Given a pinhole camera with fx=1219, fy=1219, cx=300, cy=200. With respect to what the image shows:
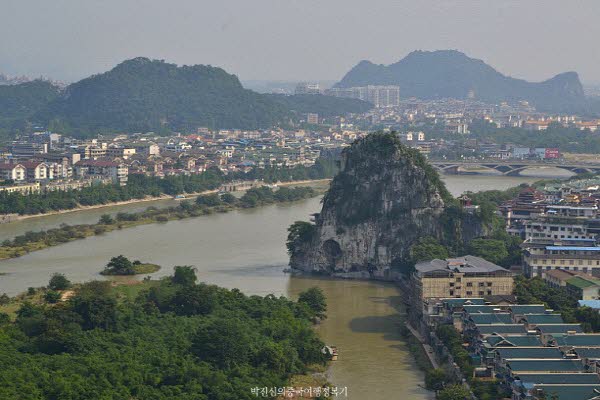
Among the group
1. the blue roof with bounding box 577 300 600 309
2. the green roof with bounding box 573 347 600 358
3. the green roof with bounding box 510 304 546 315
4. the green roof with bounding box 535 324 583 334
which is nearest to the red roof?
the blue roof with bounding box 577 300 600 309

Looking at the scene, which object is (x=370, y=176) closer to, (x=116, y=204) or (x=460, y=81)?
(x=116, y=204)

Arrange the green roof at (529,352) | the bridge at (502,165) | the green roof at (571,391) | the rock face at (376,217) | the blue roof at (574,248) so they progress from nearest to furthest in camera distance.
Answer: the green roof at (571,391), the green roof at (529,352), the blue roof at (574,248), the rock face at (376,217), the bridge at (502,165)

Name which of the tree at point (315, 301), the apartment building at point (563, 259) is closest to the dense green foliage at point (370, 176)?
the apartment building at point (563, 259)

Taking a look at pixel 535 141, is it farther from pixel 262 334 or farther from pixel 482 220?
pixel 262 334

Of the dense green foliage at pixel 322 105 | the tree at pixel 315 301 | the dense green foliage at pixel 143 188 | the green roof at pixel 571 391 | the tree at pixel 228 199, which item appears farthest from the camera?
the dense green foliage at pixel 322 105

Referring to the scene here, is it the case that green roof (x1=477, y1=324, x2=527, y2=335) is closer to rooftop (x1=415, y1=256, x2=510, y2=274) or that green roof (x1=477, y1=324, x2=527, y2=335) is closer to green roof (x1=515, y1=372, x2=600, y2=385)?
green roof (x1=515, y1=372, x2=600, y2=385)

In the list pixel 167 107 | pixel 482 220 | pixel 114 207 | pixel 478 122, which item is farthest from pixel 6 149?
pixel 478 122

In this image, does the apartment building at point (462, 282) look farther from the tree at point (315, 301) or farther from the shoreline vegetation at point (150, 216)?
the shoreline vegetation at point (150, 216)
